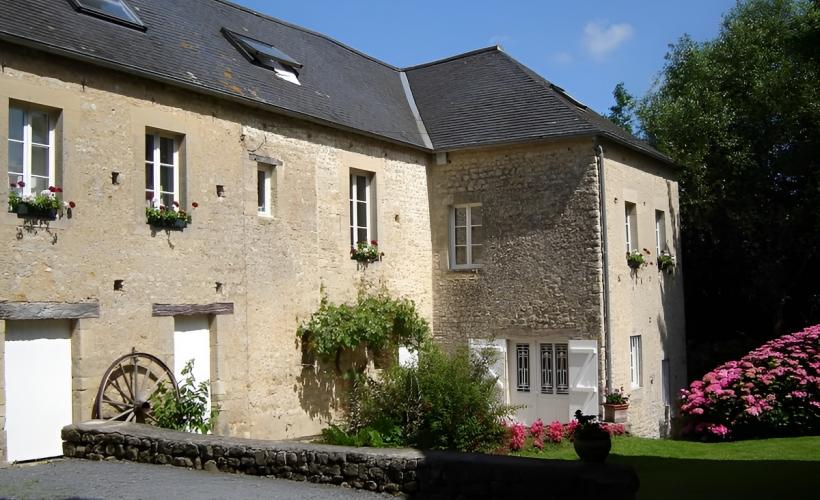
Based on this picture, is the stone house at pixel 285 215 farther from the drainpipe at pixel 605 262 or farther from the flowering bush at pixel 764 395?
the flowering bush at pixel 764 395

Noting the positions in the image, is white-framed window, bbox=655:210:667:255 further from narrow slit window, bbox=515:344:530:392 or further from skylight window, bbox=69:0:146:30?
skylight window, bbox=69:0:146:30

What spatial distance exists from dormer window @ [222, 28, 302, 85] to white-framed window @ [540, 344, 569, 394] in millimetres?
6491

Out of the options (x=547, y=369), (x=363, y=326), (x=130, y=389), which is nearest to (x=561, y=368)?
(x=547, y=369)

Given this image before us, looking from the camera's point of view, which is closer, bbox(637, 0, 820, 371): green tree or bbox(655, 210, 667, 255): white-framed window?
bbox(655, 210, 667, 255): white-framed window

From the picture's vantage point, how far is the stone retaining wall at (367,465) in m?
6.91

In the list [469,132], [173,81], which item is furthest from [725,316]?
[173,81]

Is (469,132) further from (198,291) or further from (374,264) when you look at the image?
(198,291)

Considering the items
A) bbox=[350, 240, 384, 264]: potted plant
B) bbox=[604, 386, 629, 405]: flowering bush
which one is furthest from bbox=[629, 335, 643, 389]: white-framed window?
bbox=[350, 240, 384, 264]: potted plant

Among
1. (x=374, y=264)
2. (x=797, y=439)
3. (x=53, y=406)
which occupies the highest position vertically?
(x=374, y=264)

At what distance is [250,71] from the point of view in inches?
516

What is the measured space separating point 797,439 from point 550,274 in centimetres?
481

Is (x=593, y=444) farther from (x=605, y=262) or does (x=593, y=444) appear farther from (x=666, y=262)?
(x=666, y=262)

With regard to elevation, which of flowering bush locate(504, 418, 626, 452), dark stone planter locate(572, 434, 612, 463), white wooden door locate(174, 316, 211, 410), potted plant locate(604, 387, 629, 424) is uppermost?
white wooden door locate(174, 316, 211, 410)

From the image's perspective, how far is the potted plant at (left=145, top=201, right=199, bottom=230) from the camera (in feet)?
35.3
